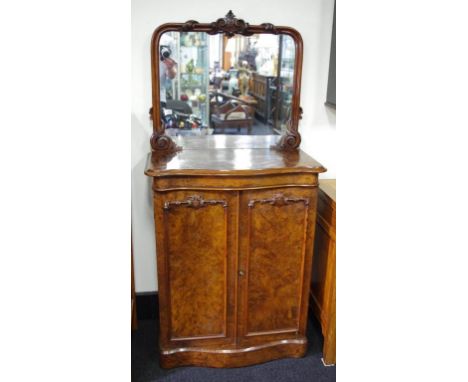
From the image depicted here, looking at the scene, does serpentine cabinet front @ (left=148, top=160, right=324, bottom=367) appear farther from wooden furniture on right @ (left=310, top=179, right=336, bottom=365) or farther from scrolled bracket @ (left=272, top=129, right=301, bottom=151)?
scrolled bracket @ (left=272, top=129, right=301, bottom=151)

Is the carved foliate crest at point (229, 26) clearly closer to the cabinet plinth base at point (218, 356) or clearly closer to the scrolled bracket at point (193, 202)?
the scrolled bracket at point (193, 202)

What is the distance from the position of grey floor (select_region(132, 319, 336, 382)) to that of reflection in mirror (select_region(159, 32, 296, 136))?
115cm

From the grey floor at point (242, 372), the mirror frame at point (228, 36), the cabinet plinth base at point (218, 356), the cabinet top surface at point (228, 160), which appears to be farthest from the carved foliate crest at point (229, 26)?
the grey floor at point (242, 372)

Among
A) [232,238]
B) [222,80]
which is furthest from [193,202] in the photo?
[222,80]

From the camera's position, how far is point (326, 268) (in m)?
2.00

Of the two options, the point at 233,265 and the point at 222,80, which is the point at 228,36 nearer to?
the point at 222,80

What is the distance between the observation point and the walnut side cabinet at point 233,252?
Answer: 1.72m

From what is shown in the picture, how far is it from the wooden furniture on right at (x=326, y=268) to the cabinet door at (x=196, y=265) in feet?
1.55

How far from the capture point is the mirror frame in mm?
1861

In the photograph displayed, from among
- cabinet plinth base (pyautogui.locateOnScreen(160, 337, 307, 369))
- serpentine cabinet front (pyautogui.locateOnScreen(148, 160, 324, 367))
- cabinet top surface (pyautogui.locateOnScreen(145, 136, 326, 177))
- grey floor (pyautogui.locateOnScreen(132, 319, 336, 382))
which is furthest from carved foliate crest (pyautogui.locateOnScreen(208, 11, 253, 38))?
grey floor (pyautogui.locateOnScreen(132, 319, 336, 382))

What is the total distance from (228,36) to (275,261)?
108cm
